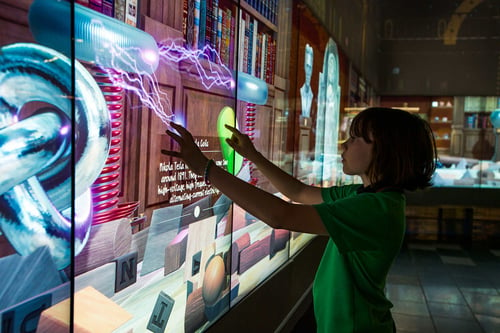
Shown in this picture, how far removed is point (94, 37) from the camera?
1209mm

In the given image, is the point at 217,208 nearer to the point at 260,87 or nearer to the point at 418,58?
the point at 260,87

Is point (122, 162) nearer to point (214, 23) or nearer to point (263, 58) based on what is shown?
point (214, 23)

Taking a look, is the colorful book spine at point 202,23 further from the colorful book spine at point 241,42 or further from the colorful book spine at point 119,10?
the colorful book spine at point 119,10

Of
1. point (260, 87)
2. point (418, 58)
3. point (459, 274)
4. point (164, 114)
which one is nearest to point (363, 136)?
point (164, 114)

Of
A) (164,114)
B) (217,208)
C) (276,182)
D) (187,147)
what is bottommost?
(217,208)

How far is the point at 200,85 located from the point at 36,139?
33.8 inches

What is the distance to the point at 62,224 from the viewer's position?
3.71ft

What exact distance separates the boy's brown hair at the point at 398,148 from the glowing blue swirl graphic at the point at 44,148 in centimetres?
76

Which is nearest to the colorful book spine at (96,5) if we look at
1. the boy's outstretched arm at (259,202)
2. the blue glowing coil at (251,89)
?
the boy's outstretched arm at (259,202)

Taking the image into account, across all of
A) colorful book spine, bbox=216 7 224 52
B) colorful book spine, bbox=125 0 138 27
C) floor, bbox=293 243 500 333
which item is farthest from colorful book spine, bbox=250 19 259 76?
floor, bbox=293 243 500 333

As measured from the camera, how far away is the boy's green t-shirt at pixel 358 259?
1.19m

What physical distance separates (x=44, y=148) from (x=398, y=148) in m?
0.90

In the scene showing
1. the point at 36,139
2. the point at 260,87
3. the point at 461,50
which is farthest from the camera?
the point at 461,50

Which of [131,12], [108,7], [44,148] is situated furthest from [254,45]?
[44,148]
